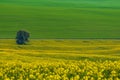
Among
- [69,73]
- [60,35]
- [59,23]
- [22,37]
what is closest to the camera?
[69,73]

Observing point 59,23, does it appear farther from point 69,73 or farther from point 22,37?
point 69,73

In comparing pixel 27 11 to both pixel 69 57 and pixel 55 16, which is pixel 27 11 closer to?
pixel 55 16

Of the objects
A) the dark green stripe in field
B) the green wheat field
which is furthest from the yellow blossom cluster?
the dark green stripe in field

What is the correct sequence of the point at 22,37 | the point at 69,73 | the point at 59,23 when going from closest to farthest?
the point at 69,73
the point at 22,37
the point at 59,23

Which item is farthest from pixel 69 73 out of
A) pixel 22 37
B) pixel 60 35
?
pixel 60 35

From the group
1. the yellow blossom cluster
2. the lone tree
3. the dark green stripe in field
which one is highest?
the dark green stripe in field

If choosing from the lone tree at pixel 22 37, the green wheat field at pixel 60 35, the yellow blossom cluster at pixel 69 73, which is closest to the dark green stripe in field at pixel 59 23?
the green wheat field at pixel 60 35

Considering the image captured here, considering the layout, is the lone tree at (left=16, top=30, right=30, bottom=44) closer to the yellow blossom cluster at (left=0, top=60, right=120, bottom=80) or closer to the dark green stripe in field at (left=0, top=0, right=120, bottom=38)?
the dark green stripe in field at (left=0, top=0, right=120, bottom=38)

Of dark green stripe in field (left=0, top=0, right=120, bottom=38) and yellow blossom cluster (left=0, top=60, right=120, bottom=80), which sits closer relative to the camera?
yellow blossom cluster (left=0, top=60, right=120, bottom=80)

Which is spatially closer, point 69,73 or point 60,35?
point 69,73

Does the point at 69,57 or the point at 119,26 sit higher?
the point at 119,26

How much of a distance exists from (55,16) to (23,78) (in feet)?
375

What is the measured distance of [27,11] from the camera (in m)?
143

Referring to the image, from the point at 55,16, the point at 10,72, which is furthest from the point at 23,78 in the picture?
the point at 55,16
